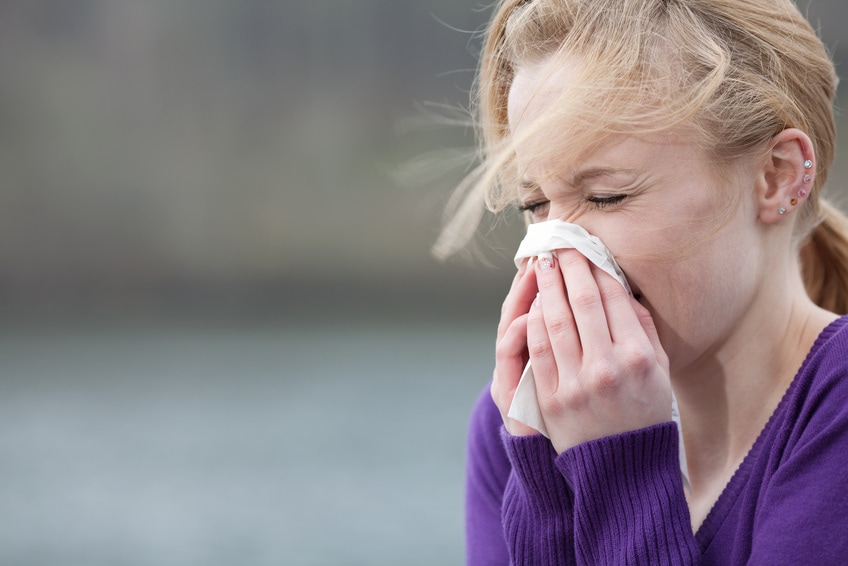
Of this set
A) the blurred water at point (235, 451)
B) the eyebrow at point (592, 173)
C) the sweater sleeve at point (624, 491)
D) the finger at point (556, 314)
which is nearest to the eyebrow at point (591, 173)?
the eyebrow at point (592, 173)

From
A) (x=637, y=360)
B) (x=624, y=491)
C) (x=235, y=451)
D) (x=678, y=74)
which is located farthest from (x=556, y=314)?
(x=235, y=451)

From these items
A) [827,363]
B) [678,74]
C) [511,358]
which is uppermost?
[678,74]

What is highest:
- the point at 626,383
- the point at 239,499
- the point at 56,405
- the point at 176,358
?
the point at 176,358

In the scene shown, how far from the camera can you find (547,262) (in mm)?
1228

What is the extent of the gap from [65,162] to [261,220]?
1.62 metres

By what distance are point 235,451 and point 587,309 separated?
310cm

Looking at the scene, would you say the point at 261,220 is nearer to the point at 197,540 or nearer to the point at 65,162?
the point at 65,162

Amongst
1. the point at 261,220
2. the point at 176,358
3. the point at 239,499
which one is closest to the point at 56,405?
the point at 176,358

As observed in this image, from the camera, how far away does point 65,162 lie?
7.44 metres

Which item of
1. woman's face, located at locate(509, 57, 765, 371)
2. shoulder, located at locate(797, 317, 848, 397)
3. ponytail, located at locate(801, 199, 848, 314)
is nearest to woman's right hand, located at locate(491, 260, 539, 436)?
woman's face, located at locate(509, 57, 765, 371)

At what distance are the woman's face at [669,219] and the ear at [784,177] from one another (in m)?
0.02

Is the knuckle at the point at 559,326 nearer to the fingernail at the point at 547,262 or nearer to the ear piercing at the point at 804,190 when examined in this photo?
the fingernail at the point at 547,262

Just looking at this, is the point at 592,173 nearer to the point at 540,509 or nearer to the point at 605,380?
the point at 605,380

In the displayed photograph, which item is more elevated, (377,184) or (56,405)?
(377,184)
